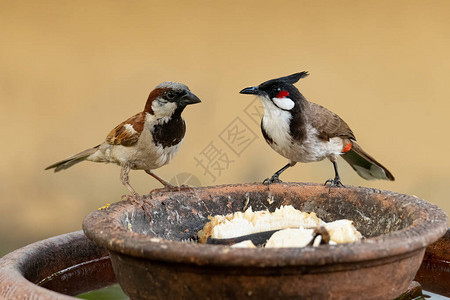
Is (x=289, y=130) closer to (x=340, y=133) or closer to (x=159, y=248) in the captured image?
(x=340, y=133)

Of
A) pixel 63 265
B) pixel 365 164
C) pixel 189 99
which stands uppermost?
pixel 189 99

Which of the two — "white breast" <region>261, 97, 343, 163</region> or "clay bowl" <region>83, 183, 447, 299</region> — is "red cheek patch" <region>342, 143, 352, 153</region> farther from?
"clay bowl" <region>83, 183, 447, 299</region>

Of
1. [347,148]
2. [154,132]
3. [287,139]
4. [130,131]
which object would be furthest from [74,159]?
[347,148]

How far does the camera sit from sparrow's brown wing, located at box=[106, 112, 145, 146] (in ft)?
Result: 8.74

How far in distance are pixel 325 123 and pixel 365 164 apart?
1.86ft

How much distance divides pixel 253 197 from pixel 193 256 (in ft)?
3.89

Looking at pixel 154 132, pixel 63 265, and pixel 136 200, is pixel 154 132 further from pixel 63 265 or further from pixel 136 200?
pixel 63 265

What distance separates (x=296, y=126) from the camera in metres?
2.84

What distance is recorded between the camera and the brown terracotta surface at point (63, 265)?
6.80 feet

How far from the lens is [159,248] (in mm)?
1487

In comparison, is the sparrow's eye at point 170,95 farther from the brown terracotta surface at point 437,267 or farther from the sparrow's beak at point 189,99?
the brown terracotta surface at point 437,267

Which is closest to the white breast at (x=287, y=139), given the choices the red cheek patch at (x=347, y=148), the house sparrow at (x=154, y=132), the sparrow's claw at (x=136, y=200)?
the red cheek patch at (x=347, y=148)

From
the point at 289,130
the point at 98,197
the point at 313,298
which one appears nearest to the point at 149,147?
the point at 289,130

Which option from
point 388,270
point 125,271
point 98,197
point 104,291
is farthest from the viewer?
point 98,197
